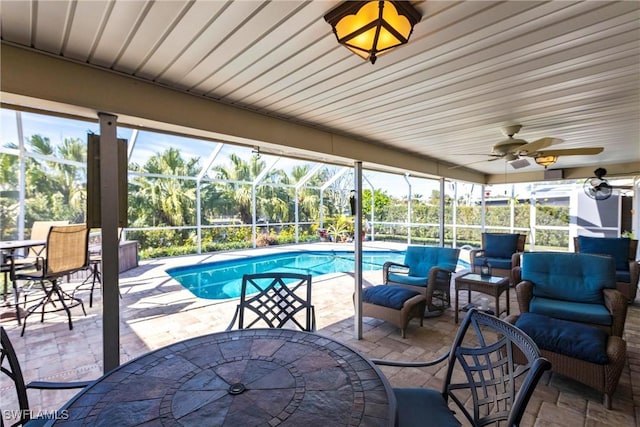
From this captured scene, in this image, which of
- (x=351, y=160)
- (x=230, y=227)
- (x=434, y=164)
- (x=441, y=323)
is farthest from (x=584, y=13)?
(x=230, y=227)

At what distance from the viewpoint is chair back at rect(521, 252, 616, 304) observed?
344 cm

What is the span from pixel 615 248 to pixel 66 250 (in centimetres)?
835

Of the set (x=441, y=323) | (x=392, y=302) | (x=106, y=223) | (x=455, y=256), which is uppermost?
(x=106, y=223)

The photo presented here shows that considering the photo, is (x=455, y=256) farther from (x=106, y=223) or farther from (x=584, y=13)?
(x=106, y=223)

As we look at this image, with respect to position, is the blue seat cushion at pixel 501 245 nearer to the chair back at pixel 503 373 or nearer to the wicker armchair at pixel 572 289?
the wicker armchair at pixel 572 289

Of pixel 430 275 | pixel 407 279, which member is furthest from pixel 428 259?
pixel 430 275

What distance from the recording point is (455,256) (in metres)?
4.86

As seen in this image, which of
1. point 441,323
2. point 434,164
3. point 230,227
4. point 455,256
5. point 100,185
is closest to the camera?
point 100,185

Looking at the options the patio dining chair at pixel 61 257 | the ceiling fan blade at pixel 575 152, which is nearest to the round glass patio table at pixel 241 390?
the patio dining chair at pixel 61 257

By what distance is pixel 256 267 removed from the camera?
9.02 m

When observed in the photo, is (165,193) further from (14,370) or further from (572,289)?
→ (572,289)

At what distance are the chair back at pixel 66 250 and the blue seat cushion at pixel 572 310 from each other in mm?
5453

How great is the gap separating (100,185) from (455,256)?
15.5 feet

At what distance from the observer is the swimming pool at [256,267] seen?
6.75 m
